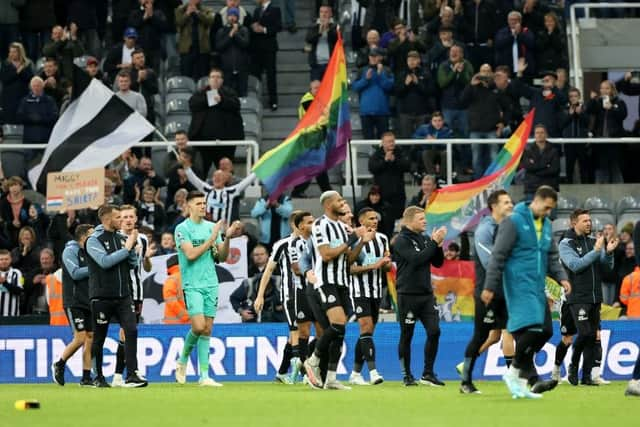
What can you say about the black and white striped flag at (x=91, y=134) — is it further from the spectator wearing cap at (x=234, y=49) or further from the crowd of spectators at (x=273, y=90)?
the spectator wearing cap at (x=234, y=49)

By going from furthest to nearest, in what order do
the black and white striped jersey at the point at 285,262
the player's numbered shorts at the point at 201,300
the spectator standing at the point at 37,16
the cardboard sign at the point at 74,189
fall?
the spectator standing at the point at 37,16 → the cardboard sign at the point at 74,189 → the black and white striped jersey at the point at 285,262 → the player's numbered shorts at the point at 201,300

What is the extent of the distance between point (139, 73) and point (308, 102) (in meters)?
3.84

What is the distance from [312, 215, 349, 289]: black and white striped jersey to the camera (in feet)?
56.2

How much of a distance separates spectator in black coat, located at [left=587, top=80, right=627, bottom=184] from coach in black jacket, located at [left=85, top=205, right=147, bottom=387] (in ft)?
36.6

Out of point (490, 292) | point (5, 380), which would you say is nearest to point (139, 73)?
point (5, 380)

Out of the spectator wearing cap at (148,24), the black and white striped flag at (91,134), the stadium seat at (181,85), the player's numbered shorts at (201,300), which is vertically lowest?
the player's numbered shorts at (201,300)

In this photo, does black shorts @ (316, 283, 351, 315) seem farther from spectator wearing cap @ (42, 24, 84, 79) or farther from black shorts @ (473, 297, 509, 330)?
spectator wearing cap @ (42, 24, 84, 79)

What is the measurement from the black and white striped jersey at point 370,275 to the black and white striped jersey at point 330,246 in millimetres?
1294

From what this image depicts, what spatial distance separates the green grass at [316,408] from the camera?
42.1 ft

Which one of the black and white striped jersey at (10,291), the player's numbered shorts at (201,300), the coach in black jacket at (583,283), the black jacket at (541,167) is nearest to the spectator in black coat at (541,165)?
the black jacket at (541,167)

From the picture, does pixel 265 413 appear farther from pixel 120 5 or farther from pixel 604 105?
pixel 120 5

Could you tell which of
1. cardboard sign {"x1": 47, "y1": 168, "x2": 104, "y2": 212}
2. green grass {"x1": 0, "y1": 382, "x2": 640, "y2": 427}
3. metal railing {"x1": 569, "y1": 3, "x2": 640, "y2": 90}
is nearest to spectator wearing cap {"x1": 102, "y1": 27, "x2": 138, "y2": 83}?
cardboard sign {"x1": 47, "y1": 168, "x2": 104, "y2": 212}

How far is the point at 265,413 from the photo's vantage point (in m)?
13.8

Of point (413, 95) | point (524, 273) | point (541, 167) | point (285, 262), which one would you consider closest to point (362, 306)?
point (285, 262)
